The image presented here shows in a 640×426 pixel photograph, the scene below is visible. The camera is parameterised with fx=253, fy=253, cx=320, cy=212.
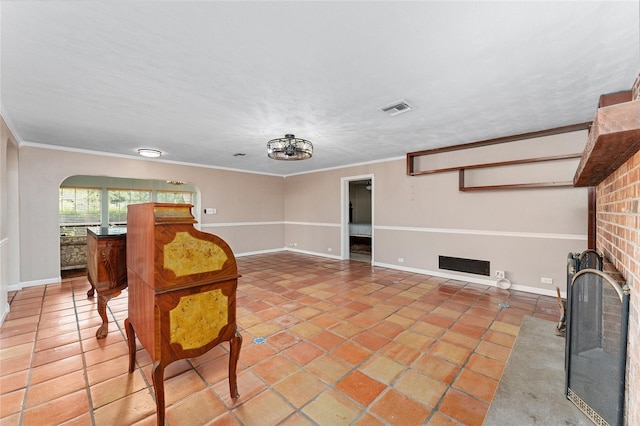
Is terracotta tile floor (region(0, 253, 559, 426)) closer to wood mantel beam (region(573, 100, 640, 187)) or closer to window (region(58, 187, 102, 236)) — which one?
wood mantel beam (region(573, 100, 640, 187))

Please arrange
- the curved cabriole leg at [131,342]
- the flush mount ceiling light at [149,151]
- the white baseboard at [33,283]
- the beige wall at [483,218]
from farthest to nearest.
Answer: the flush mount ceiling light at [149,151], the white baseboard at [33,283], the beige wall at [483,218], the curved cabriole leg at [131,342]

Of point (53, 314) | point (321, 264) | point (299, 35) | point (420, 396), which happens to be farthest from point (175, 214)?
point (321, 264)

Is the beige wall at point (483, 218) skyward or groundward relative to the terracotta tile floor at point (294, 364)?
skyward

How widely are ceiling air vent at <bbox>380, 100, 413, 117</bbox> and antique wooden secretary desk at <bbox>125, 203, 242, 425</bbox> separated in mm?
2269

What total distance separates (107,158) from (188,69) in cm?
432

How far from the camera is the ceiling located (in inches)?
58.2

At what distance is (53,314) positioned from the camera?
318 cm

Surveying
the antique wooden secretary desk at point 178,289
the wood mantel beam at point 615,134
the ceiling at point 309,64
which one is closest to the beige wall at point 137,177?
the ceiling at point 309,64

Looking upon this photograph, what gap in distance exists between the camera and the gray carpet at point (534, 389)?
1.57 m

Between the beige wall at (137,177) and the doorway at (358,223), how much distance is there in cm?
234

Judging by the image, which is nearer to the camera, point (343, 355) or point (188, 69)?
point (188, 69)

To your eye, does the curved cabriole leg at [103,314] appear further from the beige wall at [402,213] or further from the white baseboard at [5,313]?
the beige wall at [402,213]

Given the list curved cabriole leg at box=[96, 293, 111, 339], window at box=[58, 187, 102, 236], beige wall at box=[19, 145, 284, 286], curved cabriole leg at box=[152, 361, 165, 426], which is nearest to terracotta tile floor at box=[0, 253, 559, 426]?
curved cabriole leg at box=[96, 293, 111, 339]

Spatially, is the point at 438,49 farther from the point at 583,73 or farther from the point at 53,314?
the point at 53,314
